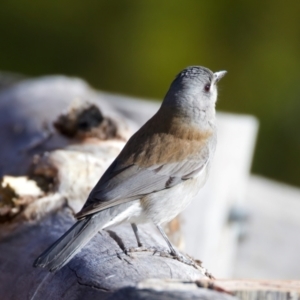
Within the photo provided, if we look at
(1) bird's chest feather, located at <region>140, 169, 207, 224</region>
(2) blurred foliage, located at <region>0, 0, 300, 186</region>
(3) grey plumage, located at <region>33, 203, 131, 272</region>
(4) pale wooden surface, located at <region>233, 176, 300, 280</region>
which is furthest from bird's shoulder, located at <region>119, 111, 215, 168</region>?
(2) blurred foliage, located at <region>0, 0, 300, 186</region>

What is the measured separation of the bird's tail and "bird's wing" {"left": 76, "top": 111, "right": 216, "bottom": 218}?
18 centimetres

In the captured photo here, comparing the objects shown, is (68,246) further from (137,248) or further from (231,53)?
(231,53)

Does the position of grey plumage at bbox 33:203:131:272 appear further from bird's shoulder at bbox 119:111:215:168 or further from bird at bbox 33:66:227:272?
bird's shoulder at bbox 119:111:215:168

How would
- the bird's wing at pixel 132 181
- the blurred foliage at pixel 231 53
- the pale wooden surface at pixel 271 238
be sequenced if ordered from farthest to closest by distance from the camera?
1. the blurred foliage at pixel 231 53
2. the pale wooden surface at pixel 271 238
3. the bird's wing at pixel 132 181

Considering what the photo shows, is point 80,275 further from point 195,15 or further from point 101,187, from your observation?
point 195,15

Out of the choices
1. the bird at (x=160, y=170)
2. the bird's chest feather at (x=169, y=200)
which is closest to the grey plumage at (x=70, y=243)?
the bird at (x=160, y=170)

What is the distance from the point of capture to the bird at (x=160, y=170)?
8.41 feet

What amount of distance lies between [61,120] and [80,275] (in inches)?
58.4

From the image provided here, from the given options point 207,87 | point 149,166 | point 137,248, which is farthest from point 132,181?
point 207,87

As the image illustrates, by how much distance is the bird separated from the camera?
256cm

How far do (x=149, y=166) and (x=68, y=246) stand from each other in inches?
27.6

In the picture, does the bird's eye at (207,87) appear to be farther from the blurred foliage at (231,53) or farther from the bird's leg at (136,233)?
the blurred foliage at (231,53)

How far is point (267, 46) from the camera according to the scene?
7816 millimetres

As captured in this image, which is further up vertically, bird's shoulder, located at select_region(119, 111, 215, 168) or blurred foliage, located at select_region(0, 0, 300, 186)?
blurred foliage, located at select_region(0, 0, 300, 186)
